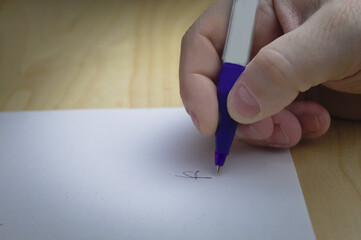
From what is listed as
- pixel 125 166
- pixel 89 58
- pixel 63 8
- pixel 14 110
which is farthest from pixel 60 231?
pixel 63 8

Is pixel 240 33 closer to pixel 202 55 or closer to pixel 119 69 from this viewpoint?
pixel 202 55

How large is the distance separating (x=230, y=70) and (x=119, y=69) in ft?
0.96

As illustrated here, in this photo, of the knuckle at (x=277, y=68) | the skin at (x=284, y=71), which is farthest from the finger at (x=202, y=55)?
the knuckle at (x=277, y=68)

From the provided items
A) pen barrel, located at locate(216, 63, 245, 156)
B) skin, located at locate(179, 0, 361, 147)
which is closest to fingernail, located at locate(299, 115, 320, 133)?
skin, located at locate(179, 0, 361, 147)

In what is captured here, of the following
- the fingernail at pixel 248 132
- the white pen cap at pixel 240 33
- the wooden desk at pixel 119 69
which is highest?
the white pen cap at pixel 240 33

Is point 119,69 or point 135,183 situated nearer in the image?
point 135,183

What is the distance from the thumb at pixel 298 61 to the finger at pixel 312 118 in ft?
0.30

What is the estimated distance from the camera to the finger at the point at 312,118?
528 millimetres

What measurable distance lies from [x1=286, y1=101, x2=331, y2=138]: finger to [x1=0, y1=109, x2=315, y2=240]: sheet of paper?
0.15 ft

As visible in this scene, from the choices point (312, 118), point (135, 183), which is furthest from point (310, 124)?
point (135, 183)

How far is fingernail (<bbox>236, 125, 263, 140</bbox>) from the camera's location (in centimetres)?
52

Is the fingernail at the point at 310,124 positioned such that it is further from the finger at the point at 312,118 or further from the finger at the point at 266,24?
the finger at the point at 266,24

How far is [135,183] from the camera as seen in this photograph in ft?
1.59

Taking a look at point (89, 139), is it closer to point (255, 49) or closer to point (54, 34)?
point (255, 49)
